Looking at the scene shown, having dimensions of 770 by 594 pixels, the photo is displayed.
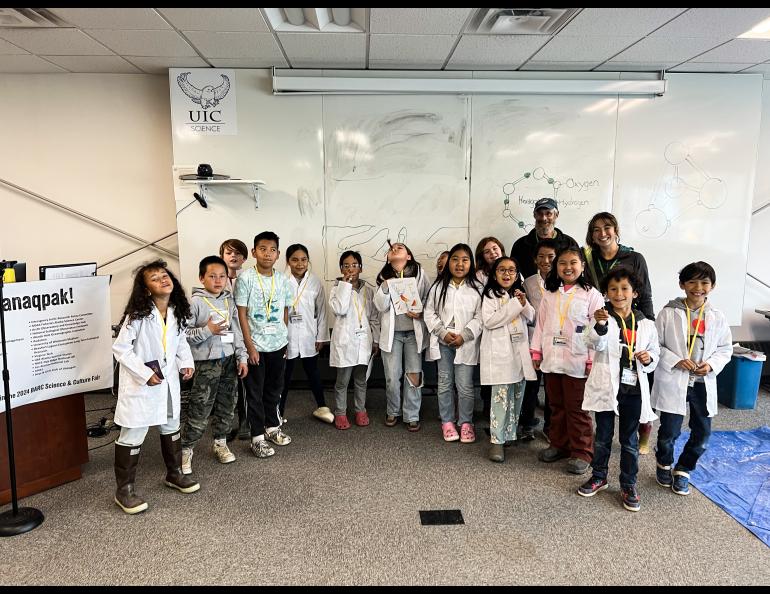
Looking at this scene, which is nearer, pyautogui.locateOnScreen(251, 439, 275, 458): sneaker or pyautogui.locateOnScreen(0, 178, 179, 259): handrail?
pyautogui.locateOnScreen(251, 439, 275, 458): sneaker

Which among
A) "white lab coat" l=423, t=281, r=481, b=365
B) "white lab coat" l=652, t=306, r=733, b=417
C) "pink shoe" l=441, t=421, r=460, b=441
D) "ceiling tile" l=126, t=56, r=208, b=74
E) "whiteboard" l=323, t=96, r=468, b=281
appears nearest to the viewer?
Answer: "white lab coat" l=652, t=306, r=733, b=417

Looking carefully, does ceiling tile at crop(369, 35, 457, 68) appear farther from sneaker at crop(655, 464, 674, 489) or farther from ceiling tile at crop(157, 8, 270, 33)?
sneaker at crop(655, 464, 674, 489)

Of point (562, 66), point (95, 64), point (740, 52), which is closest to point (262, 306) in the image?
point (95, 64)

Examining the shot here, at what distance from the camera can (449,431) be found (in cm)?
320

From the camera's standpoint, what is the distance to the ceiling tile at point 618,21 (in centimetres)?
294

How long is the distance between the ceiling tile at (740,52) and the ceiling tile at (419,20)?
207 cm

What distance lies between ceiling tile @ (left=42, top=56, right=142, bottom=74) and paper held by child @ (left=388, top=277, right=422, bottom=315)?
2.78m

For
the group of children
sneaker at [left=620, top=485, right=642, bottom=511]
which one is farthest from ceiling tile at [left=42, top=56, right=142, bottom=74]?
sneaker at [left=620, top=485, right=642, bottom=511]

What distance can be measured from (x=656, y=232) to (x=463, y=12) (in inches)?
103

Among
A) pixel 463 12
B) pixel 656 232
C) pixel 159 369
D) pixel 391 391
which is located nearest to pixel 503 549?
pixel 391 391

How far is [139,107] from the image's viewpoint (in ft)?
13.5

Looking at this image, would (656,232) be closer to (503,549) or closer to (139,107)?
(503,549)

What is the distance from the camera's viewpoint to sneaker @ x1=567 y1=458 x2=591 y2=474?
271 centimetres

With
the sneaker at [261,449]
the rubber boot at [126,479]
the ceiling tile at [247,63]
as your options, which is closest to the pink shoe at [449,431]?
the sneaker at [261,449]
